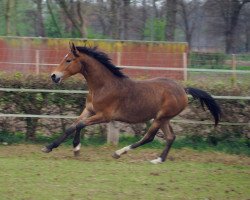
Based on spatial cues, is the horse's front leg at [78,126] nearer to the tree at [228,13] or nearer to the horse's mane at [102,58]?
the horse's mane at [102,58]

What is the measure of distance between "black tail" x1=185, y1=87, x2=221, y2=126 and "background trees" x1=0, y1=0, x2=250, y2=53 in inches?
564

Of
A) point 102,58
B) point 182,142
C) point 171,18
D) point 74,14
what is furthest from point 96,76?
point 74,14

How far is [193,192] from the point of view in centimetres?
648

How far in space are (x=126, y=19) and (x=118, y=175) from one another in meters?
23.3

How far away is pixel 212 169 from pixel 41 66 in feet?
23.1

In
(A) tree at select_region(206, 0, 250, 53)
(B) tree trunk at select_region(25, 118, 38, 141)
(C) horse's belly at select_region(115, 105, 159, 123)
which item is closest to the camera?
(C) horse's belly at select_region(115, 105, 159, 123)

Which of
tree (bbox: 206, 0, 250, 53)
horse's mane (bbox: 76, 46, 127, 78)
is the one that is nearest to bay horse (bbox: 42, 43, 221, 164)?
horse's mane (bbox: 76, 46, 127, 78)

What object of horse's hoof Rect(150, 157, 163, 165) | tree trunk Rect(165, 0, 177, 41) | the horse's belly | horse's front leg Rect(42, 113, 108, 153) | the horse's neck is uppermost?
tree trunk Rect(165, 0, 177, 41)

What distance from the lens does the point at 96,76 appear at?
857cm

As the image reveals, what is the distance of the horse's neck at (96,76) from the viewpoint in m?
8.56

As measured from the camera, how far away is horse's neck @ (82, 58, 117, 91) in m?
8.56

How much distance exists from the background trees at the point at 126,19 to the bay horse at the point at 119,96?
48.3ft

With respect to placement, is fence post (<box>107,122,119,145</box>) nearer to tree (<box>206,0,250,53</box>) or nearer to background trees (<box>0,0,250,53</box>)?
background trees (<box>0,0,250,53</box>)

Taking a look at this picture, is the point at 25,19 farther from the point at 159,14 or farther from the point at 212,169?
the point at 212,169
